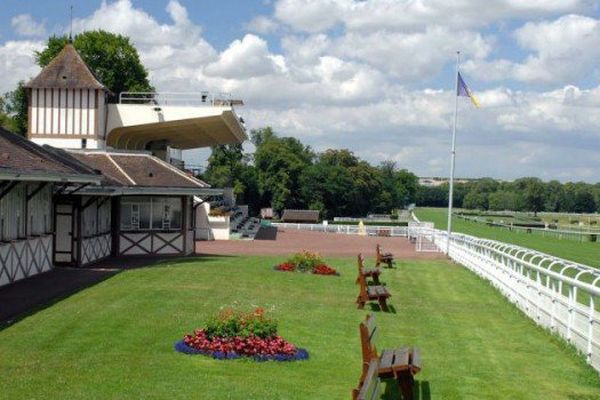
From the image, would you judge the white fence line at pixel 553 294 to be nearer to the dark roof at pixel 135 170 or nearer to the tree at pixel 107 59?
the dark roof at pixel 135 170

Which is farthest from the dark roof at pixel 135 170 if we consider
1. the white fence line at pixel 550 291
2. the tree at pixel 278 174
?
the tree at pixel 278 174

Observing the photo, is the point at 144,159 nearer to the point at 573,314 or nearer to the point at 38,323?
the point at 38,323

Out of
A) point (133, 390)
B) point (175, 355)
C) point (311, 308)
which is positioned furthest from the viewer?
point (311, 308)

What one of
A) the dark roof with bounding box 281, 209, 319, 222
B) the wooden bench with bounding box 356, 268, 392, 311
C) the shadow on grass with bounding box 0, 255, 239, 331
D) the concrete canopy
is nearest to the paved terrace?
the concrete canopy

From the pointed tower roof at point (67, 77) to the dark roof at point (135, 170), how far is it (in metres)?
6.60

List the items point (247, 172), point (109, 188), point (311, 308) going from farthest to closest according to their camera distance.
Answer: point (247, 172) → point (109, 188) → point (311, 308)

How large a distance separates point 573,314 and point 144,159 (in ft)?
80.3

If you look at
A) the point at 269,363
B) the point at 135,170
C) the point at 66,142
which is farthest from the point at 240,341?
the point at 66,142

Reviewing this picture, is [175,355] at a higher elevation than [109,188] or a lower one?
lower

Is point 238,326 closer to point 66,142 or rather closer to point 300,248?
point 300,248

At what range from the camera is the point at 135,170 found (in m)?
33.2

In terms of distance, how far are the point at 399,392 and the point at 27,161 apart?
41.9 ft

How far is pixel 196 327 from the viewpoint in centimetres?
1352

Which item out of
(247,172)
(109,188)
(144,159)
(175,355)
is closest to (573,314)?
(175,355)
